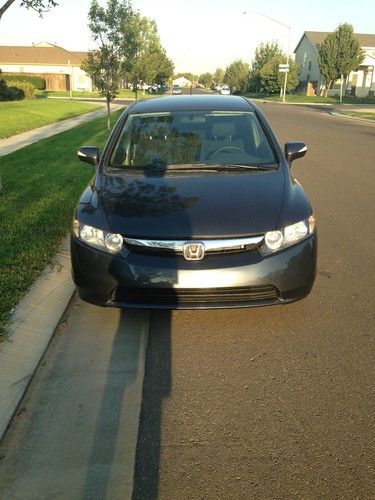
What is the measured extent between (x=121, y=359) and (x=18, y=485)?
1.14 metres

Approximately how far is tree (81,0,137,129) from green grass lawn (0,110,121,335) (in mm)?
7525

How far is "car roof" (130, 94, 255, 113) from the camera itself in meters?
5.00

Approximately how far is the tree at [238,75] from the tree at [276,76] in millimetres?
20179

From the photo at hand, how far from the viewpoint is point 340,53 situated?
56.0 meters

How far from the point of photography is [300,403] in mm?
2838

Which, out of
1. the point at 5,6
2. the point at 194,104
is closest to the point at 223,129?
the point at 194,104

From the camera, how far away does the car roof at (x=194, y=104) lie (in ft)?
16.4

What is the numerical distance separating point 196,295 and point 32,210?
12.4ft

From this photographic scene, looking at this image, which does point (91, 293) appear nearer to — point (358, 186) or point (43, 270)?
point (43, 270)

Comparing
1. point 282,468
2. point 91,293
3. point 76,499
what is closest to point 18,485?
point 76,499

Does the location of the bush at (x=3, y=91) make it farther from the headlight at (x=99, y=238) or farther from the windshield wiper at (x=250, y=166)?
the headlight at (x=99, y=238)

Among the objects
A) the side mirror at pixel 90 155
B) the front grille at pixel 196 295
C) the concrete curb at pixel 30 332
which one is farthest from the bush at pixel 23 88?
the front grille at pixel 196 295

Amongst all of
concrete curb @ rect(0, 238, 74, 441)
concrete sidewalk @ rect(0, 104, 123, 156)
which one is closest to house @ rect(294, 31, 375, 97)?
concrete sidewalk @ rect(0, 104, 123, 156)

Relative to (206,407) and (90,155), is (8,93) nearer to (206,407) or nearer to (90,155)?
(90,155)
